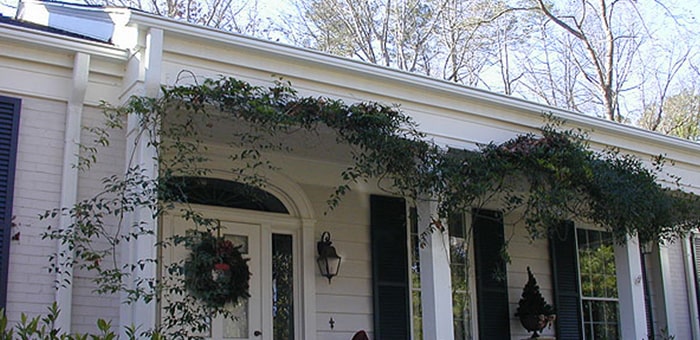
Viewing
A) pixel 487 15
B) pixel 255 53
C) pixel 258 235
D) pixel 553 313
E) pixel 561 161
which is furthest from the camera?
pixel 487 15

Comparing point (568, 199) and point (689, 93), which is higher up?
point (689, 93)

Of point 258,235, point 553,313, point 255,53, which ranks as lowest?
point 553,313

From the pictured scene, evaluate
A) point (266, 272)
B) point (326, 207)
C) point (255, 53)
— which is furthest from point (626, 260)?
point (255, 53)

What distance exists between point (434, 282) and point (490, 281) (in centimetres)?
230

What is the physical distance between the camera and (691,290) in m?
10.1

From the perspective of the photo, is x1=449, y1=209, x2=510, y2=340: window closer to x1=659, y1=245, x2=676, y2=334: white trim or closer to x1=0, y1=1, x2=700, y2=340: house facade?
x1=0, y1=1, x2=700, y2=340: house facade

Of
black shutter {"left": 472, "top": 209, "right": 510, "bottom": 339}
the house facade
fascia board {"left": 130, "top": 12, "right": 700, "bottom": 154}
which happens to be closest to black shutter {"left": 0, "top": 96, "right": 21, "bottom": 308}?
the house facade

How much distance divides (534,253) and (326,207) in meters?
2.77

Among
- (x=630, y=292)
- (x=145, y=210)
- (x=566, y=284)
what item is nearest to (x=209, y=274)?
(x=145, y=210)

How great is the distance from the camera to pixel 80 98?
19.1 ft

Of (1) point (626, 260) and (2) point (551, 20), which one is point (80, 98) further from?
(2) point (551, 20)

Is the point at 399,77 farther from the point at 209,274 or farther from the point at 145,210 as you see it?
the point at 145,210

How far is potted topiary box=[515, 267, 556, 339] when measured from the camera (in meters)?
8.61

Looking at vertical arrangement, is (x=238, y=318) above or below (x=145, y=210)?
below
